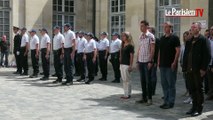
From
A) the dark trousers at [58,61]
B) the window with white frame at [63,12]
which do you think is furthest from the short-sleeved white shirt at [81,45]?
the window with white frame at [63,12]

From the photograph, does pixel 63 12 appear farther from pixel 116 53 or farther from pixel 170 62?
pixel 170 62

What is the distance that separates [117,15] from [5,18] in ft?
21.2

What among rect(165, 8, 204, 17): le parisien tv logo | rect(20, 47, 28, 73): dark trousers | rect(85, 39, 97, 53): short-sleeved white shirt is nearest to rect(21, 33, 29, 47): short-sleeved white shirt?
rect(20, 47, 28, 73): dark trousers

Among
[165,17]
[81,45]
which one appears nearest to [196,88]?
[81,45]

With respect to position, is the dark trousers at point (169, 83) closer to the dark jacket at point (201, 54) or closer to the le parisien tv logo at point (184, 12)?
the dark jacket at point (201, 54)

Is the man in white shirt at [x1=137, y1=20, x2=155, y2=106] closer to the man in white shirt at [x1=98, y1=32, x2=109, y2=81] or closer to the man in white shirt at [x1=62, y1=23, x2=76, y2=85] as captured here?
the man in white shirt at [x1=62, y1=23, x2=76, y2=85]

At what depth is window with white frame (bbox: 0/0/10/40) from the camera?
78.7ft

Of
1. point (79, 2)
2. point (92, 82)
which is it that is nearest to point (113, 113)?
point (92, 82)

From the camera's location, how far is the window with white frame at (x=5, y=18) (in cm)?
2400

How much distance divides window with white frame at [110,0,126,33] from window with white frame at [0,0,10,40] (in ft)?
19.6

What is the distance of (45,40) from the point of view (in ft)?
49.2

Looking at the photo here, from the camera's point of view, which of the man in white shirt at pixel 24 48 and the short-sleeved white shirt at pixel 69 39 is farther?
the man in white shirt at pixel 24 48

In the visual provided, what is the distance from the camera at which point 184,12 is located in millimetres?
17688

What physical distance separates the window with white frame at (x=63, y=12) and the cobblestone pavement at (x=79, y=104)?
1289 centimetres
